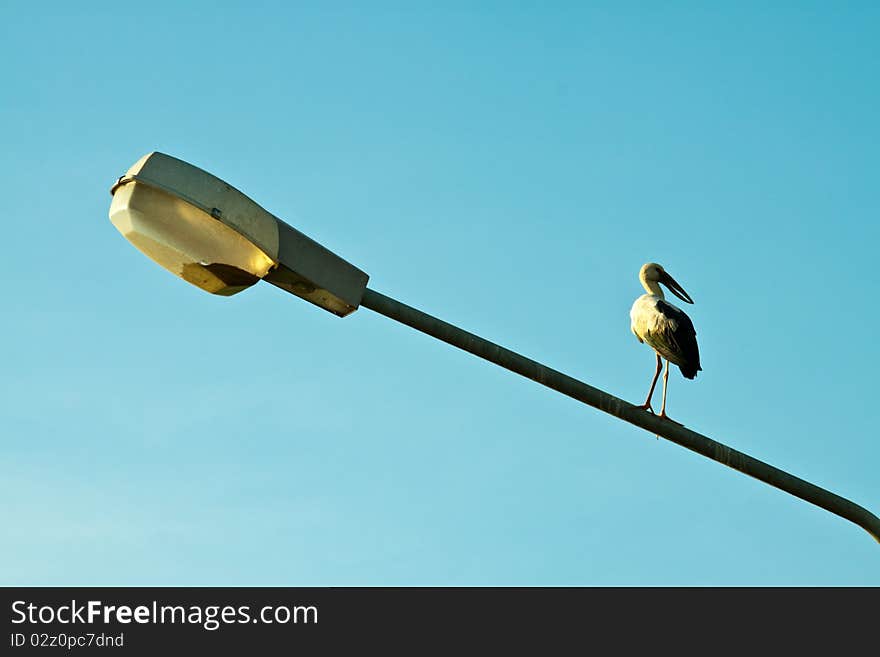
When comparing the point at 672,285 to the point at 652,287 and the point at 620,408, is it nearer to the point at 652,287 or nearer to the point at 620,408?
the point at 652,287

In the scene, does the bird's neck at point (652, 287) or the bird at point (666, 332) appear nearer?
the bird at point (666, 332)

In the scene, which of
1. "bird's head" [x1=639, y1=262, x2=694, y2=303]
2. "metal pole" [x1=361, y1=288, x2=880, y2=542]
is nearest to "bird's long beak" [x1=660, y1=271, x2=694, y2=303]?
"bird's head" [x1=639, y1=262, x2=694, y2=303]

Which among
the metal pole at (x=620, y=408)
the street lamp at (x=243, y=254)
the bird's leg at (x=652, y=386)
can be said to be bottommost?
the metal pole at (x=620, y=408)

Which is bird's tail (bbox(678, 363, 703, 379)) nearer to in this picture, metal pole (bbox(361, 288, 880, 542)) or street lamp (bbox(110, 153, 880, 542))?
metal pole (bbox(361, 288, 880, 542))

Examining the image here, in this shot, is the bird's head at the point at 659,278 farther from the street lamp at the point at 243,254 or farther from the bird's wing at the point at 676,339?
the street lamp at the point at 243,254

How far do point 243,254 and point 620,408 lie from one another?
1.92 meters

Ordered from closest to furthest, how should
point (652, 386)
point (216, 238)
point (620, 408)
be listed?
point (216, 238) → point (620, 408) → point (652, 386)

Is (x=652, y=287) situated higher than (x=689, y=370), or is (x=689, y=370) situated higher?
(x=652, y=287)

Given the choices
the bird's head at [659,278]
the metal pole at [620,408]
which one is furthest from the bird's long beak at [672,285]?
the metal pole at [620,408]

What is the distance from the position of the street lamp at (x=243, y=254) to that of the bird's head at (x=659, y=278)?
14.2 feet

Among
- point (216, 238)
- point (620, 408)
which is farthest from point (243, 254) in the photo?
point (620, 408)

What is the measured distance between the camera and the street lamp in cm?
494

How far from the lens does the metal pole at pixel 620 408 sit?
5535 millimetres

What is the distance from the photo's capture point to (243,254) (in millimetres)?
5156
